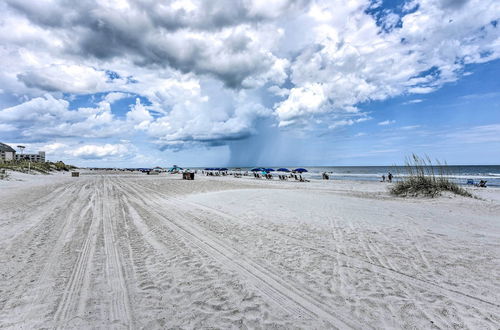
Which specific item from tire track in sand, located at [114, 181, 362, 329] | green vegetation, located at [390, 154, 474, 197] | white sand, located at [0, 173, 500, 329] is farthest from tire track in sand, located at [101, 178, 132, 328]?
green vegetation, located at [390, 154, 474, 197]

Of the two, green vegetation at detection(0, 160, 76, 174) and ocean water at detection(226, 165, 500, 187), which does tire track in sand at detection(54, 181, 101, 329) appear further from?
green vegetation at detection(0, 160, 76, 174)

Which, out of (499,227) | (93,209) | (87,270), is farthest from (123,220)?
(499,227)

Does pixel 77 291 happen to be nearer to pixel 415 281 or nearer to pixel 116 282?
pixel 116 282

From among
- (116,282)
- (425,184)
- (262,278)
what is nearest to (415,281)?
(262,278)

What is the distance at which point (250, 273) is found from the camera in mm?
4398

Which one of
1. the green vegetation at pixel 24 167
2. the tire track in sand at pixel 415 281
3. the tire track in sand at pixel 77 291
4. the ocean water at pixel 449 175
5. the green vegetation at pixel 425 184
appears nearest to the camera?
the tire track in sand at pixel 77 291

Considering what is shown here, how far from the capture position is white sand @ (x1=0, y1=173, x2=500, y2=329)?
3096 millimetres

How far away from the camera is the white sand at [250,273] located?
10.2 feet

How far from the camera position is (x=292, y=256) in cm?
527

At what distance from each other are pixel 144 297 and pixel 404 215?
949cm

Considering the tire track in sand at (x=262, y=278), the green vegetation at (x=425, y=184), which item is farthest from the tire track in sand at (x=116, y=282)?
the green vegetation at (x=425, y=184)

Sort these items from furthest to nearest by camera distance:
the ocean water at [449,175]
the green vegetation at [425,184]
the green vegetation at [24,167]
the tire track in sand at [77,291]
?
1. the green vegetation at [24,167]
2. the ocean water at [449,175]
3. the green vegetation at [425,184]
4. the tire track in sand at [77,291]

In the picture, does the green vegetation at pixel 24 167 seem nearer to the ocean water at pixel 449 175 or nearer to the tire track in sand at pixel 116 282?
the tire track in sand at pixel 116 282

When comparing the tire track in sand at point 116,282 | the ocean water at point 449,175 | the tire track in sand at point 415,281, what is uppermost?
the ocean water at point 449,175
